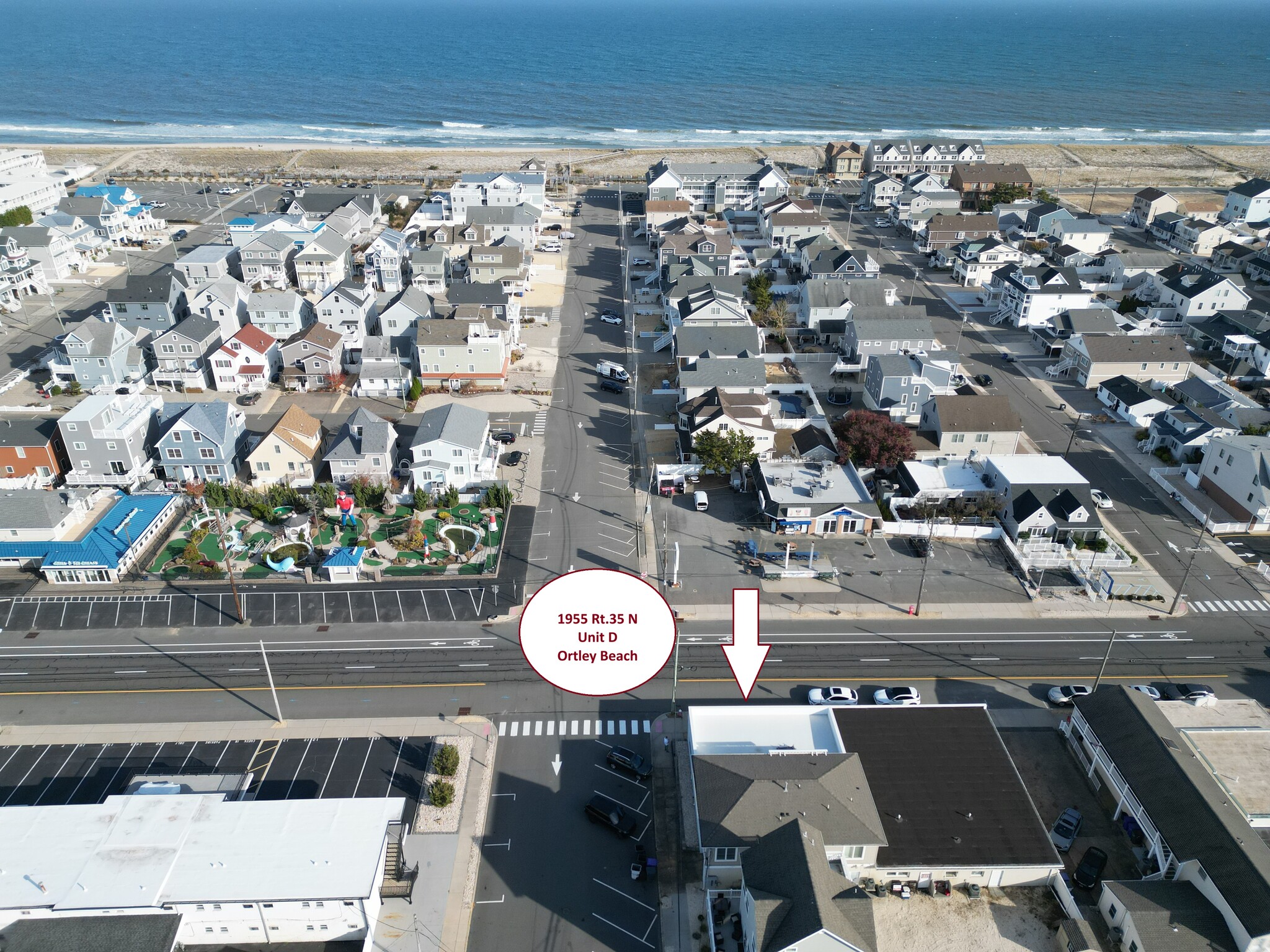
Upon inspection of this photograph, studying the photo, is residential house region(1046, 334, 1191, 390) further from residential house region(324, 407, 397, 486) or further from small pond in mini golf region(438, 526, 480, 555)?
residential house region(324, 407, 397, 486)

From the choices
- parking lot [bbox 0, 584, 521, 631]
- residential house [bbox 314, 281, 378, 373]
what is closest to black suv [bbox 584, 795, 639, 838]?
parking lot [bbox 0, 584, 521, 631]

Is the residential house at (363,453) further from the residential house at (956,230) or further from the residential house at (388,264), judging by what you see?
the residential house at (956,230)

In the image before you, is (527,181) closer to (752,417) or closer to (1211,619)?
(752,417)

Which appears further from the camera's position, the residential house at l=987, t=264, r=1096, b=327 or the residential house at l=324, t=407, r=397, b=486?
the residential house at l=987, t=264, r=1096, b=327

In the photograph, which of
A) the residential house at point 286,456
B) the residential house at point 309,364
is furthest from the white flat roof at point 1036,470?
the residential house at point 309,364

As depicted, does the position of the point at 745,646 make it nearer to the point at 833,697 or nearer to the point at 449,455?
the point at 833,697

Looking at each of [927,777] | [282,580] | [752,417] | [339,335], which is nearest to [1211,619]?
[927,777]
